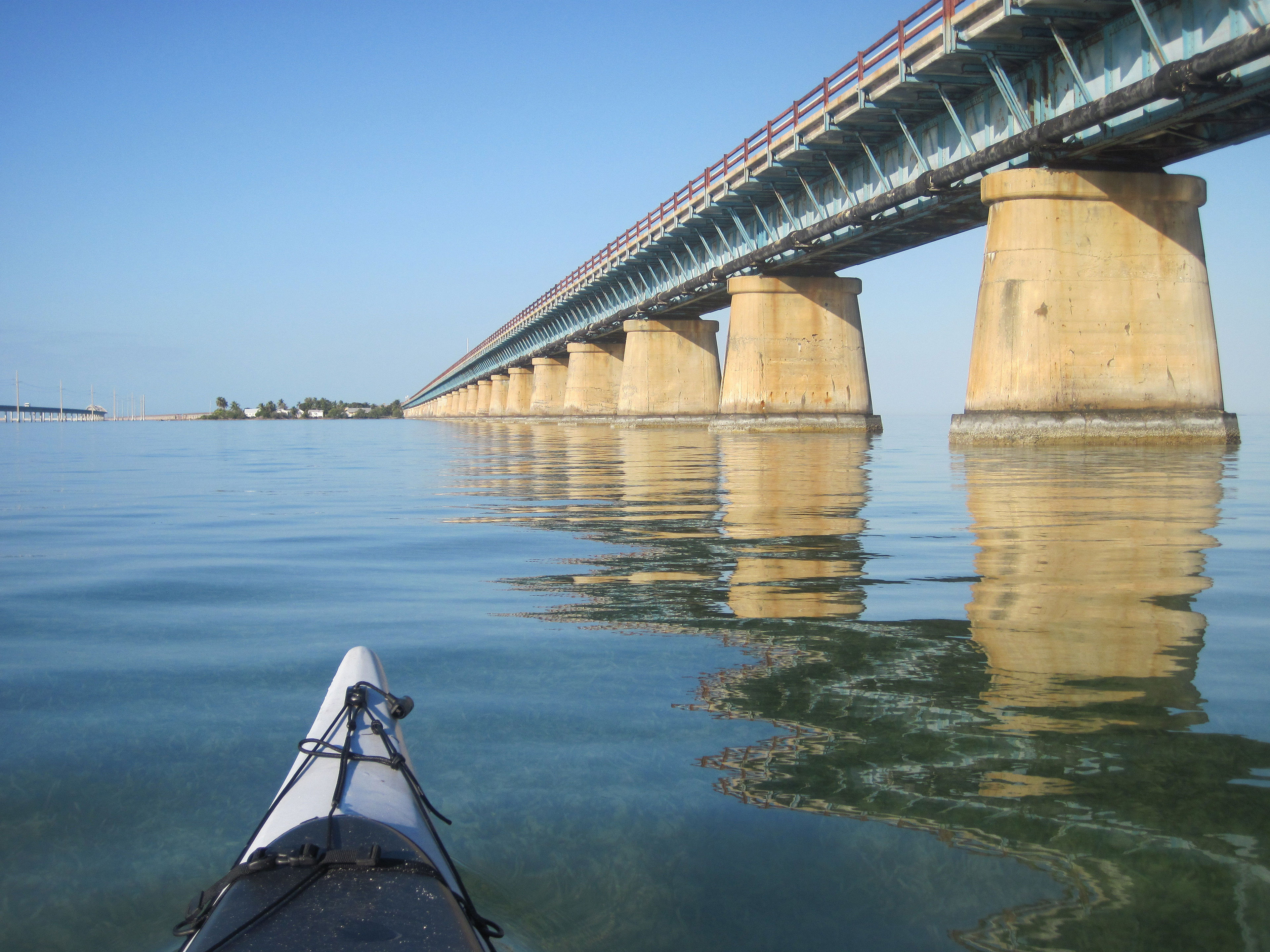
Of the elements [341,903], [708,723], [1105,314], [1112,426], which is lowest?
[708,723]

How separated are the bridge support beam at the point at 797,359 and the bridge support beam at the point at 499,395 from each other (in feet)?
217

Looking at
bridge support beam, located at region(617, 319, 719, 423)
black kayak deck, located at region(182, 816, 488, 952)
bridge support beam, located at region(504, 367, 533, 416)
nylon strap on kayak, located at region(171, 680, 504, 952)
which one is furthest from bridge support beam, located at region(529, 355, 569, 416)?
black kayak deck, located at region(182, 816, 488, 952)

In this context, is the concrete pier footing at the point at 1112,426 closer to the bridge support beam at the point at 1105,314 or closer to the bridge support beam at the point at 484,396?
the bridge support beam at the point at 1105,314

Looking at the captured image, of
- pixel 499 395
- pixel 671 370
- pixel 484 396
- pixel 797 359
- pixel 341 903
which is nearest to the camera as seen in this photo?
pixel 341 903

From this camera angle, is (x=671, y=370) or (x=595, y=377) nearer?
(x=671, y=370)

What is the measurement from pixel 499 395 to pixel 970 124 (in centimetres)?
8497

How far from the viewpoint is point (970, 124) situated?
2342 centimetres

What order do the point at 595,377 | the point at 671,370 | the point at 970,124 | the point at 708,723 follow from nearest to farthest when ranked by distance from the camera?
the point at 708,723 < the point at 970,124 < the point at 671,370 < the point at 595,377

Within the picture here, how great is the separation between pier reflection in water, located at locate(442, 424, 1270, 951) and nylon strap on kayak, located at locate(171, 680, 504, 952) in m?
0.89

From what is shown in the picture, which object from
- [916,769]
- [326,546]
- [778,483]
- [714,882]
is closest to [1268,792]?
[916,769]

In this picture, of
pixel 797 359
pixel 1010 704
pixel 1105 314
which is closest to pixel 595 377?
pixel 797 359

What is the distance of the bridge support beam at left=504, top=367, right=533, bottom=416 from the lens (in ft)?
309

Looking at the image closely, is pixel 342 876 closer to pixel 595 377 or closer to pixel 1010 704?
pixel 1010 704

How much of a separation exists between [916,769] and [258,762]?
183 centimetres
